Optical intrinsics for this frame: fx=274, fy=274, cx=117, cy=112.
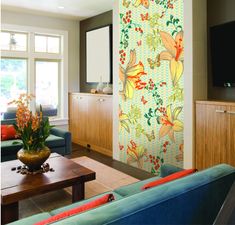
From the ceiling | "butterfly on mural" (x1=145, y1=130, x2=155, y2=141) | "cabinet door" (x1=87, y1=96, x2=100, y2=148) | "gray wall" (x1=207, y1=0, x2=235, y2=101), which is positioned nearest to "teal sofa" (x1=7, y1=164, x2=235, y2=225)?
"gray wall" (x1=207, y1=0, x2=235, y2=101)

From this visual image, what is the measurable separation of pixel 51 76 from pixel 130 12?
273cm

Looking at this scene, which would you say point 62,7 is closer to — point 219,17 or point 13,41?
point 13,41

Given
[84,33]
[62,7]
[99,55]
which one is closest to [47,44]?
[84,33]

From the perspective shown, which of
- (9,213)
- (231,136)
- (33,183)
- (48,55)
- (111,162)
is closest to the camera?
(9,213)

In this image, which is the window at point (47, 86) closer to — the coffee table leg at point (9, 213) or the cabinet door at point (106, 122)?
the cabinet door at point (106, 122)

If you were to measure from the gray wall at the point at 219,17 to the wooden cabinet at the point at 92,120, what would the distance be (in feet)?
6.24

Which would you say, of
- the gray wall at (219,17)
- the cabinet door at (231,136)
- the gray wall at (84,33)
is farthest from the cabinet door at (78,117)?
the cabinet door at (231,136)

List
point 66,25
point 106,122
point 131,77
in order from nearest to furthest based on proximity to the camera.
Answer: point 131,77, point 106,122, point 66,25

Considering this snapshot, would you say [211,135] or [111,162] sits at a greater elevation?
[211,135]

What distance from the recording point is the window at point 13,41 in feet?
18.0

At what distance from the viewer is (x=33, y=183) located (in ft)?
8.04

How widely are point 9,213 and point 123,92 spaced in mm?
2564

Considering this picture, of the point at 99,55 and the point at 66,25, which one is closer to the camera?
the point at 99,55

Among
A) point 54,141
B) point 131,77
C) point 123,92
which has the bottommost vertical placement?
point 54,141
